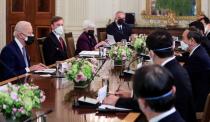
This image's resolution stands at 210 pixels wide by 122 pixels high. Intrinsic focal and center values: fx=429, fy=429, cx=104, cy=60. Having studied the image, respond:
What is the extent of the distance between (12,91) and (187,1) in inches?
320

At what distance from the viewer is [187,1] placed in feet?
32.8

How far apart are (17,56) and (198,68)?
1917 mm

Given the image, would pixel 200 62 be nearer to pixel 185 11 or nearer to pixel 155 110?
pixel 155 110

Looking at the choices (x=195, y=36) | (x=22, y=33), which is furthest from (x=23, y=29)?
(x=195, y=36)

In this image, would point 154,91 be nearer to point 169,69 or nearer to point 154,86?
point 154,86

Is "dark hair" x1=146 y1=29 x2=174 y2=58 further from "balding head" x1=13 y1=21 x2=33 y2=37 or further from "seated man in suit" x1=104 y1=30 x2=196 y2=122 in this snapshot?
"balding head" x1=13 y1=21 x2=33 y2=37

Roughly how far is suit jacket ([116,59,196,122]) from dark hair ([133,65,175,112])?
1195 millimetres

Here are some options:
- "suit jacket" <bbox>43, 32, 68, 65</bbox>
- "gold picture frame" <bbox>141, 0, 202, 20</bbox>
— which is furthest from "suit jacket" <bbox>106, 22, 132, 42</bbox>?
"suit jacket" <bbox>43, 32, 68, 65</bbox>

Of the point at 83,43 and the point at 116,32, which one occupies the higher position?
the point at 116,32

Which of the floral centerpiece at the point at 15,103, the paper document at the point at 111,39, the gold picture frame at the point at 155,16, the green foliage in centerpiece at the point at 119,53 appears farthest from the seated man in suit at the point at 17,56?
the gold picture frame at the point at 155,16

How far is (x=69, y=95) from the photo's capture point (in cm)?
341

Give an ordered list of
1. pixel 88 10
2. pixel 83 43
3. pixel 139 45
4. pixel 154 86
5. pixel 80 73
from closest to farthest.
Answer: pixel 154 86
pixel 80 73
pixel 139 45
pixel 83 43
pixel 88 10

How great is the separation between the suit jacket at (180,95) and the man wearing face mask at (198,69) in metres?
1.03

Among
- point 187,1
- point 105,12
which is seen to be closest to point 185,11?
point 187,1
